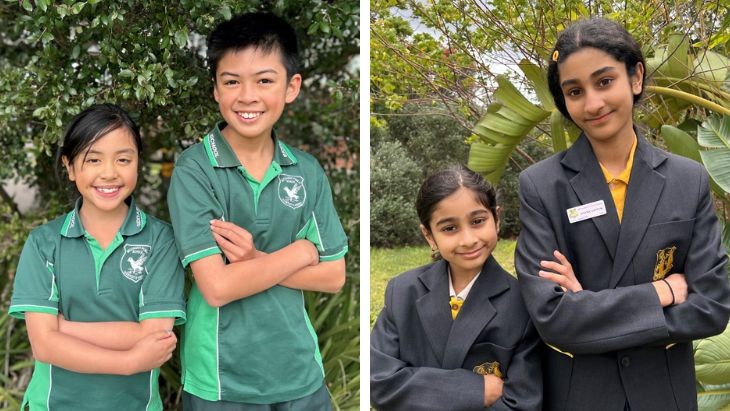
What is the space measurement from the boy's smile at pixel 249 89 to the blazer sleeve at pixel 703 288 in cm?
133

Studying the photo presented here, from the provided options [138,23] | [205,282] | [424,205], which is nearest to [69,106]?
[138,23]

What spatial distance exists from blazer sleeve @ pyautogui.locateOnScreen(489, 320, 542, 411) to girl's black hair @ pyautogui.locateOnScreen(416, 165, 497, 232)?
0.43 m

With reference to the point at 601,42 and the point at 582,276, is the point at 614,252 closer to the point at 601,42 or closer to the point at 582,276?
the point at 582,276

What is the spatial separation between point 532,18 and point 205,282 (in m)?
2.37

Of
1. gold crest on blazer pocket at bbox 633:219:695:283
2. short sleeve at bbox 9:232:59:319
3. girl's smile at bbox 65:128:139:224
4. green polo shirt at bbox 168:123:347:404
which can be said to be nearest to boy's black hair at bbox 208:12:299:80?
green polo shirt at bbox 168:123:347:404

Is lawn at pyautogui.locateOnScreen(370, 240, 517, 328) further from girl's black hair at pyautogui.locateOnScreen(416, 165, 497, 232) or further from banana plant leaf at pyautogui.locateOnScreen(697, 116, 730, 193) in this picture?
girl's black hair at pyautogui.locateOnScreen(416, 165, 497, 232)

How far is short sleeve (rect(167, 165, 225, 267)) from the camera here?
2324 mm

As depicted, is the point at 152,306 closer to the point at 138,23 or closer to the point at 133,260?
the point at 133,260

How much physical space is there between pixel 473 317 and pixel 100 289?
1.17m

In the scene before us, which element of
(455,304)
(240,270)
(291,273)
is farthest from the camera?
(455,304)

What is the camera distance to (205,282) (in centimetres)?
231

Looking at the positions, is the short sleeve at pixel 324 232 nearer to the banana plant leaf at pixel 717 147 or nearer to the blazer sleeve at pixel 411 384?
the blazer sleeve at pixel 411 384

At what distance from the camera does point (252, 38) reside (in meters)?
2.48

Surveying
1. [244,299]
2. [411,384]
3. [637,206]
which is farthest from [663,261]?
[244,299]
